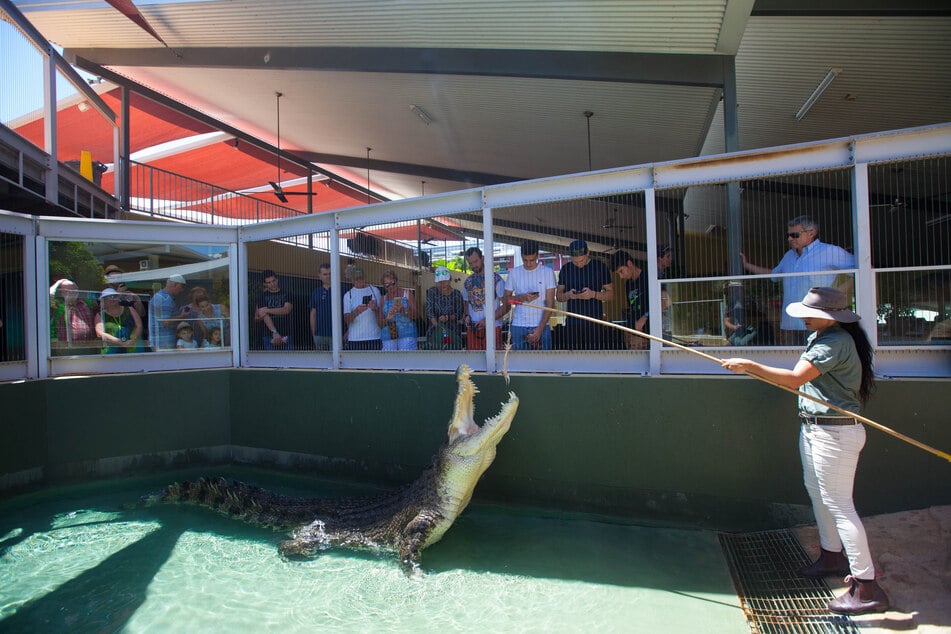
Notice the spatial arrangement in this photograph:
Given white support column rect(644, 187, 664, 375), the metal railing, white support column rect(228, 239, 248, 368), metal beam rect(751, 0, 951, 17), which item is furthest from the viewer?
the metal railing

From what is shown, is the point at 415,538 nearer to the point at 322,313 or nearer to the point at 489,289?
the point at 489,289

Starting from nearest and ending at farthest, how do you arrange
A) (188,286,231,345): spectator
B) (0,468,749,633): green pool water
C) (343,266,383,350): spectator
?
(0,468,749,633): green pool water → (343,266,383,350): spectator → (188,286,231,345): spectator

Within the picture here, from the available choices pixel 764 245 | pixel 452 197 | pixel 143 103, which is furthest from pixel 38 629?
pixel 143 103

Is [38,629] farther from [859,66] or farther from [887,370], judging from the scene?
[859,66]

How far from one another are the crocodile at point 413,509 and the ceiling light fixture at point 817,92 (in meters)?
5.93

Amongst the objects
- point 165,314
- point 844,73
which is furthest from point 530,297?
point 844,73

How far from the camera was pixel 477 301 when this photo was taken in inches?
213

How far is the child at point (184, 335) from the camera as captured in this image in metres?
6.67

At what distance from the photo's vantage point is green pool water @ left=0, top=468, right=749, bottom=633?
10.8ft

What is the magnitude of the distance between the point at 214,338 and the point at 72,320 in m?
1.49

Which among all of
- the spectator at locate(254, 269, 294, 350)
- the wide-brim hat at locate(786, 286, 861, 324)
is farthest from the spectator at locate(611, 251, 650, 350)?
the spectator at locate(254, 269, 294, 350)

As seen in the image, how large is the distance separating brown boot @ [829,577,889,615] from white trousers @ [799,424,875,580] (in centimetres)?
5

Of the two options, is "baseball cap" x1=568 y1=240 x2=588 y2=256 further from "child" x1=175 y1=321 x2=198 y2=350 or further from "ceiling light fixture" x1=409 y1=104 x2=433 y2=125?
"ceiling light fixture" x1=409 y1=104 x2=433 y2=125

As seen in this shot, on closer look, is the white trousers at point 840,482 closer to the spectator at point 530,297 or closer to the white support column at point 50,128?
the spectator at point 530,297
